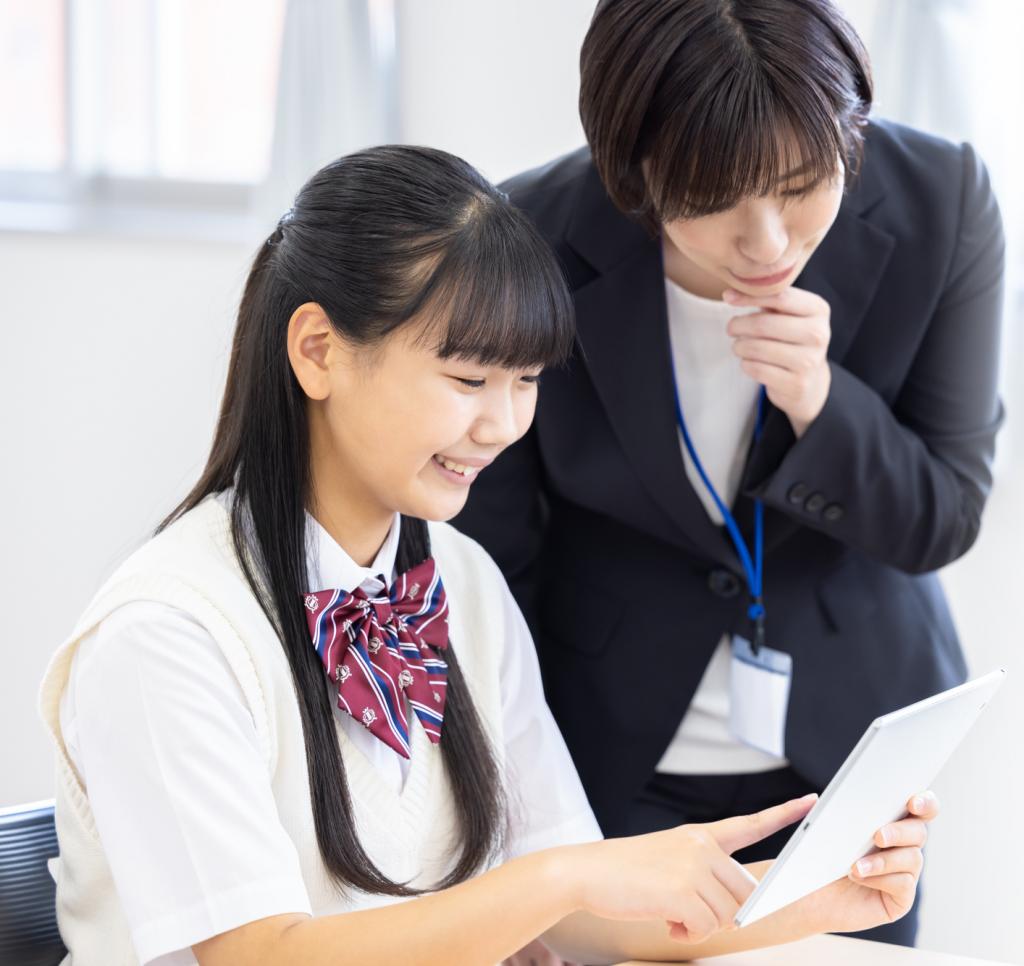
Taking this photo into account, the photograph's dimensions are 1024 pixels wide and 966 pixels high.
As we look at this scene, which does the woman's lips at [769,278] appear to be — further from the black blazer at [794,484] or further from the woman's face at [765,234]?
the black blazer at [794,484]

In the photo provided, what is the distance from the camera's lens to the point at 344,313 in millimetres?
1129

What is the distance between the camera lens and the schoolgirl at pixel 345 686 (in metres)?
1.01

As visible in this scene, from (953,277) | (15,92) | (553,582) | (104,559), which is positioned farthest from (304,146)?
(953,277)

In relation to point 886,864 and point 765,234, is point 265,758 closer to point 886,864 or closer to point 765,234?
point 886,864

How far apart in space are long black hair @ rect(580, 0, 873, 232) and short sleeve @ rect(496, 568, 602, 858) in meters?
0.47

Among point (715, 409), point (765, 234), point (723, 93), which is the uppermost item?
point (723, 93)

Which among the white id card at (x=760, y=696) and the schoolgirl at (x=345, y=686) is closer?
the schoolgirl at (x=345, y=686)

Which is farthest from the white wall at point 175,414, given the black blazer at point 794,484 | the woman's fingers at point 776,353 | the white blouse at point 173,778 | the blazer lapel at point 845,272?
the white blouse at point 173,778

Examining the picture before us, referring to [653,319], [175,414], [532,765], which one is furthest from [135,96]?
[532,765]

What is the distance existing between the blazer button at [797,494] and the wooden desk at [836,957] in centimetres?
43

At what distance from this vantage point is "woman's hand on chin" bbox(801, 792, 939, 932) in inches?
42.1

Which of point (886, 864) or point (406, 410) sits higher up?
point (406, 410)

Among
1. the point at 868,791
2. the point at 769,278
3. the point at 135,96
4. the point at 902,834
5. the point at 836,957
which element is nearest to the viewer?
the point at 868,791

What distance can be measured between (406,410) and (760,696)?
1.83 ft
